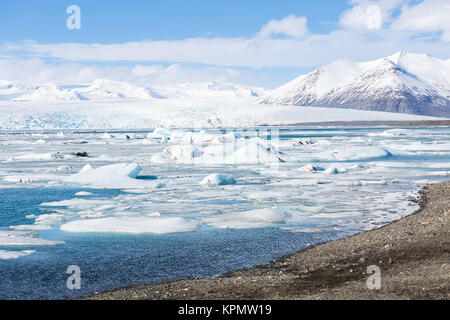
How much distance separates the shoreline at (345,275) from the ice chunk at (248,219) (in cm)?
164

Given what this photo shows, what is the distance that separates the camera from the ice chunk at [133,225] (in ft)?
25.8

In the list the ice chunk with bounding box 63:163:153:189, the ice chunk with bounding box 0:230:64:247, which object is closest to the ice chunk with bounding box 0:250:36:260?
the ice chunk with bounding box 0:230:64:247

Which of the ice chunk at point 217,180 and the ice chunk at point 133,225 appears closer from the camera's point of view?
the ice chunk at point 133,225

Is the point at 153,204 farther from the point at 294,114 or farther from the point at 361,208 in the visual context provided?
the point at 294,114

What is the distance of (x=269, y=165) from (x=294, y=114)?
5701 centimetres

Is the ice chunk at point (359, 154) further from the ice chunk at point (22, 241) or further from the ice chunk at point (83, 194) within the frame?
the ice chunk at point (22, 241)

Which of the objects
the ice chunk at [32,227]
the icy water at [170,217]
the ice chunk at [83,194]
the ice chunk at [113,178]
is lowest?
the icy water at [170,217]

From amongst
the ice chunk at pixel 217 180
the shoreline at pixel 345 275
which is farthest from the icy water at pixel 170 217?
the shoreline at pixel 345 275

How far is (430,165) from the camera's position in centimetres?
1869

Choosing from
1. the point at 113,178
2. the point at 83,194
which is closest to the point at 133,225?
the point at 83,194

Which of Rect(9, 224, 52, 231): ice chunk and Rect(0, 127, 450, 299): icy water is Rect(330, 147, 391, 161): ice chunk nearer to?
Rect(0, 127, 450, 299): icy water

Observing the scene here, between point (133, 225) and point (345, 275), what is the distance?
3960mm

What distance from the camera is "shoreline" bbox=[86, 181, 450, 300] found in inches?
173

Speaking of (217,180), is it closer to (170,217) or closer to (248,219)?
(170,217)
